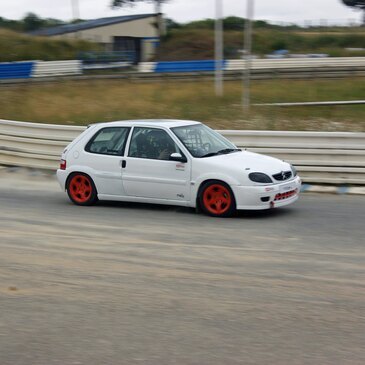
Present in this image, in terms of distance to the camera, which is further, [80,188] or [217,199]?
[80,188]

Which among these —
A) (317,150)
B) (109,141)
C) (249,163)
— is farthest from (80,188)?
(317,150)

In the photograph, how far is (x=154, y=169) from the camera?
31.6ft

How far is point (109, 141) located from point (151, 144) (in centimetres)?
80

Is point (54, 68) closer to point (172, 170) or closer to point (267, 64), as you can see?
point (267, 64)

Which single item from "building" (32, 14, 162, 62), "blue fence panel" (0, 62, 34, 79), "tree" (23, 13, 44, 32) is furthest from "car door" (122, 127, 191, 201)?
"tree" (23, 13, 44, 32)

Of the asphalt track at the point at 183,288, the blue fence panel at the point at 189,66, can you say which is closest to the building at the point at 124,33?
the blue fence panel at the point at 189,66

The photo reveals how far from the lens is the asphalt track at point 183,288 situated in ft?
14.8

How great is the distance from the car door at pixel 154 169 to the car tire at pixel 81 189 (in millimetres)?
695

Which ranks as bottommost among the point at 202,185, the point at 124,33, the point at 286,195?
the point at 286,195

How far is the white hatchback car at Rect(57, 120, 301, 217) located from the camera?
9.03 m

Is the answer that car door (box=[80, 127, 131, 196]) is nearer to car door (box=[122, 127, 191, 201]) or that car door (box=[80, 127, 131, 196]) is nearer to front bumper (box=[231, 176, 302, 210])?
car door (box=[122, 127, 191, 201])

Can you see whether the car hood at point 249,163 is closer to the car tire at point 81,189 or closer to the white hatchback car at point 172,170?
the white hatchback car at point 172,170

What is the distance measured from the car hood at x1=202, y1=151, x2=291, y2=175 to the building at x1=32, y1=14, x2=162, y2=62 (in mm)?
59453

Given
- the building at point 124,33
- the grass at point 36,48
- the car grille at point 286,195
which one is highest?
the building at point 124,33
